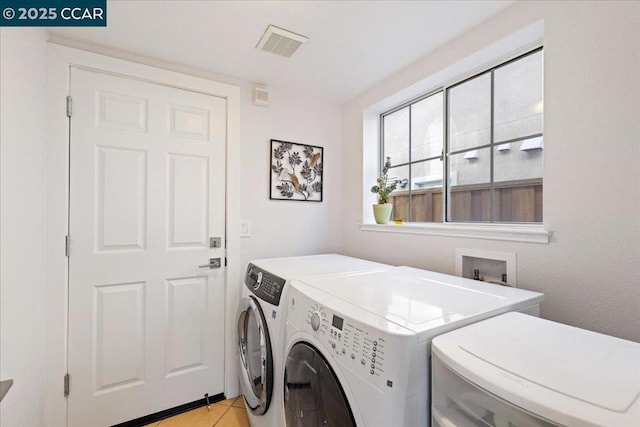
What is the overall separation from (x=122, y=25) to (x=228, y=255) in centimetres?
142

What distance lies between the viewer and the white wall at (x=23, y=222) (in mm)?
1127

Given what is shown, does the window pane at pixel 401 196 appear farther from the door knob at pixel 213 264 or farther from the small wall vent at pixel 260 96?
the door knob at pixel 213 264

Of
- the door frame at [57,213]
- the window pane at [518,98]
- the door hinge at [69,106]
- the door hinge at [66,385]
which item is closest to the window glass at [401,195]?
the window pane at [518,98]

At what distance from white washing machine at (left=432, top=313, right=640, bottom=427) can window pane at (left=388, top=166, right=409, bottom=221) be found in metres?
1.36

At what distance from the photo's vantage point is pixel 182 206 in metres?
1.87

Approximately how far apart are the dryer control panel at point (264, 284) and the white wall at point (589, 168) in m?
1.08

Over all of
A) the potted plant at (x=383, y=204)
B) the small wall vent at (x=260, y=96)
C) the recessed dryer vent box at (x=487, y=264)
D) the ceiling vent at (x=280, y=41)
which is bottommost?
the recessed dryer vent box at (x=487, y=264)

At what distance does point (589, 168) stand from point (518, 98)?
58cm

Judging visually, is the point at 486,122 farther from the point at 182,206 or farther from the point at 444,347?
the point at 182,206

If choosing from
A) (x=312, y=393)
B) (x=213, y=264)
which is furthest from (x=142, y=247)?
(x=312, y=393)

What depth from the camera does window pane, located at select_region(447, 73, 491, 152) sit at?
5.30ft

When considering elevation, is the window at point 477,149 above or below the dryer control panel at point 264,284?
above

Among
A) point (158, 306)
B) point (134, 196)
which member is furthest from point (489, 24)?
point (158, 306)

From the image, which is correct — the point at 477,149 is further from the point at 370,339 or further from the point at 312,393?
the point at 312,393
